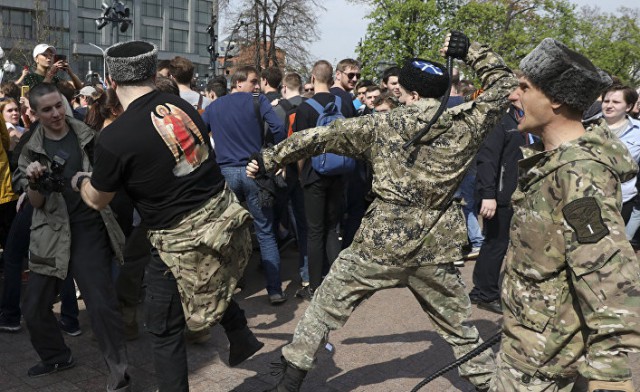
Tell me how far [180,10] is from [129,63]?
77704mm

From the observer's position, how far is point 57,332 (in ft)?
14.0

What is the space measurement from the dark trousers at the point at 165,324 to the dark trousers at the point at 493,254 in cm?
332

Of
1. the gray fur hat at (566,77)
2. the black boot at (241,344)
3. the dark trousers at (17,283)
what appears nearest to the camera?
the gray fur hat at (566,77)

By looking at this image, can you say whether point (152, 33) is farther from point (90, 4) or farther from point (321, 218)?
point (321, 218)

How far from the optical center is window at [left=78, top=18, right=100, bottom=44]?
68188mm

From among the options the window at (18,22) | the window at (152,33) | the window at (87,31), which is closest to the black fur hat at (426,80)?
the window at (18,22)

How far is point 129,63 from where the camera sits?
3.19m

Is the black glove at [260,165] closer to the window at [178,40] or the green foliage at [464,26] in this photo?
the green foliage at [464,26]

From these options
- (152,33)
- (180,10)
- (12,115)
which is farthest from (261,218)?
(180,10)

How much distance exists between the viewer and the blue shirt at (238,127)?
18.8 feet

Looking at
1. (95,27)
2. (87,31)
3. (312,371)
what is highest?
(95,27)

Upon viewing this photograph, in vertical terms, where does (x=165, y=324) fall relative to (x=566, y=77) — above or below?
below

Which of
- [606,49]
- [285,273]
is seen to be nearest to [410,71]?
[285,273]

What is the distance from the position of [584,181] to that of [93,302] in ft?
9.97
